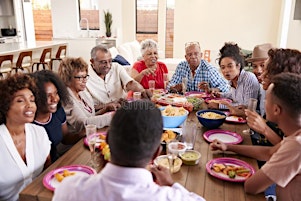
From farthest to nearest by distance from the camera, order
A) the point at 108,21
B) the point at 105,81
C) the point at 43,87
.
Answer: the point at 108,21, the point at 105,81, the point at 43,87

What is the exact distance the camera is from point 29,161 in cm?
159

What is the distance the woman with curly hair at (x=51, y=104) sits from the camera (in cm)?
189

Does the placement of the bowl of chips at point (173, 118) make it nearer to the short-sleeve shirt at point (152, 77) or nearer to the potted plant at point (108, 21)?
the short-sleeve shirt at point (152, 77)

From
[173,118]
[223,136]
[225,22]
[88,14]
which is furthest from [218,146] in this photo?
[88,14]

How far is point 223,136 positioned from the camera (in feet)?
6.30

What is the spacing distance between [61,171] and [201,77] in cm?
220

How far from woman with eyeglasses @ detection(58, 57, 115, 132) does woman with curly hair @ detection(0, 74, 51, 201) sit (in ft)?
1.57

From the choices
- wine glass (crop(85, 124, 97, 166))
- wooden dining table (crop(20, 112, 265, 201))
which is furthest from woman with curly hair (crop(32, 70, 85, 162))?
wine glass (crop(85, 124, 97, 166))

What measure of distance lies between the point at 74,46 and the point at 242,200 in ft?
23.4

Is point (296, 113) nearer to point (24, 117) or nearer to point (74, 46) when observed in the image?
point (24, 117)

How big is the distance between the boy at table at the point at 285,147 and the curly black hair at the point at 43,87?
133 cm

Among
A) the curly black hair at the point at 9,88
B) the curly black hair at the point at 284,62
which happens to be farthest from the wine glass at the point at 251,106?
the curly black hair at the point at 9,88

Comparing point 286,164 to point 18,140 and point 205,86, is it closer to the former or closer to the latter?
point 18,140

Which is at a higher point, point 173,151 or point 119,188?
point 119,188
